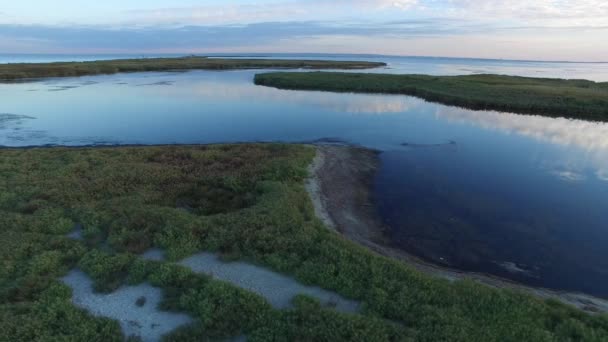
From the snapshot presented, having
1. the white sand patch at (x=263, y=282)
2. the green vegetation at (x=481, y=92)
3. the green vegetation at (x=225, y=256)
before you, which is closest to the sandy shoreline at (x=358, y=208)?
the green vegetation at (x=225, y=256)

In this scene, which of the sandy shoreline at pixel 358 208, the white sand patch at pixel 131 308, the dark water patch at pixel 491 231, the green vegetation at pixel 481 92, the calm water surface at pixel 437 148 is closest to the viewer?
the white sand patch at pixel 131 308

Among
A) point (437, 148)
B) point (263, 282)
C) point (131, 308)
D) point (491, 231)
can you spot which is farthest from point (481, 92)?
→ point (131, 308)

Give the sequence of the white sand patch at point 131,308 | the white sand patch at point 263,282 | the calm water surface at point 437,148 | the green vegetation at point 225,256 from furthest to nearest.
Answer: the calm water surface at point 437,148 < the white sand patch at point 263,282 < the white sand patch at point 131,308 < the green vegetation at point 225,256

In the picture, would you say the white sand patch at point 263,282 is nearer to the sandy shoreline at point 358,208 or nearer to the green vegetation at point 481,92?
the sandy shoreline at point 358,208

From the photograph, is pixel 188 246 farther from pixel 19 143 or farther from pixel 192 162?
pixel 19 143

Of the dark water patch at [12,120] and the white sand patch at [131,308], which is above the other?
the dark water patch at [12,120]

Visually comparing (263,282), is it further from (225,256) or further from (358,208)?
(358,208)

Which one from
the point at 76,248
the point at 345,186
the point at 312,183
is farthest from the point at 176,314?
the point at 345,186
